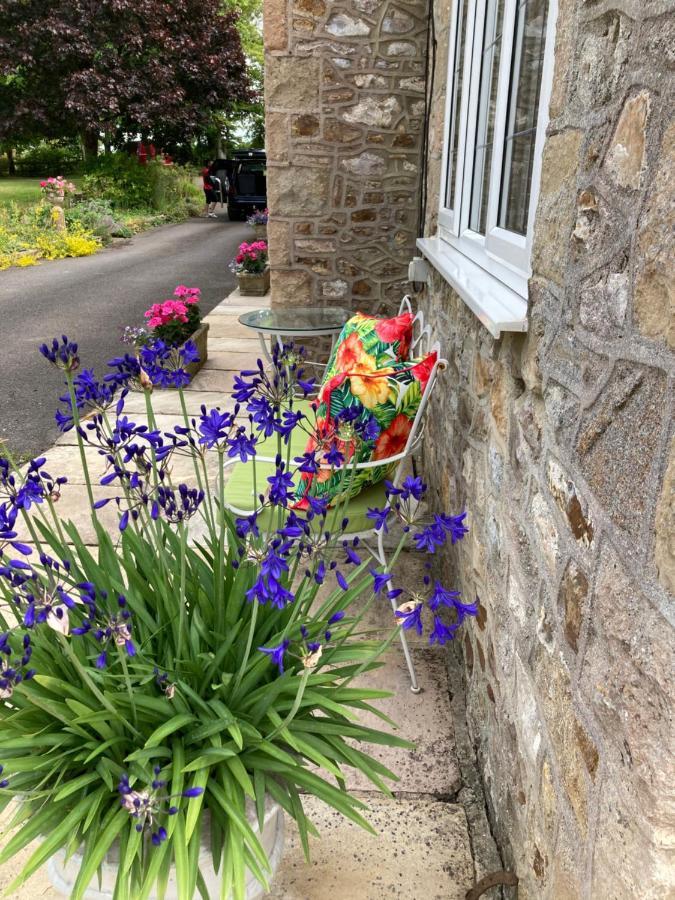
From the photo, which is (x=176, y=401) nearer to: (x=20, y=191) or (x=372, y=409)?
(x=372, y=409)

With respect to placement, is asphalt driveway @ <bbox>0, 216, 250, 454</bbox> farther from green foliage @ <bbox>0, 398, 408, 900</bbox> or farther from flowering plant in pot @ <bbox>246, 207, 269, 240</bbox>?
green foliage @ <bbox>0, 398, 408, 900</bbox>

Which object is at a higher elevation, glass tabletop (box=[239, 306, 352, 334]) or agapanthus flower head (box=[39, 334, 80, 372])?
agapanthus flower head (box=[39, 334, 80, 372])

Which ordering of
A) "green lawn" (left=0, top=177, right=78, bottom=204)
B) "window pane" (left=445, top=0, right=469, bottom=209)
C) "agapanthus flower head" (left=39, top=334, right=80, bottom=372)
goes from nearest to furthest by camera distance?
"agapanthus flower head" (left=39, top=334, right=80, bottom=372), "window pane" (left=445, top=0, right=469, bottom=209), "green lawn" (left=0, top=177, right=78, bottom=204)

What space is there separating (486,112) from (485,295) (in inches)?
48.9

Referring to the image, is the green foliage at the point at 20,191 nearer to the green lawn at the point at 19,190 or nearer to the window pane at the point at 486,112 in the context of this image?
the green lawn at the point at 19,190

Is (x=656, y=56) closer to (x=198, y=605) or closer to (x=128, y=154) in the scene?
(x=198, y=605)

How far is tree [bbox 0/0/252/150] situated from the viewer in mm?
16344

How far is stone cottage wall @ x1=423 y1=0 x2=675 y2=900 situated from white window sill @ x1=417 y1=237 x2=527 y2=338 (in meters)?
0.07

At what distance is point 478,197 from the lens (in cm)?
276

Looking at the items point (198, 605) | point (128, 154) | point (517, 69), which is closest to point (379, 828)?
point (198, 605)

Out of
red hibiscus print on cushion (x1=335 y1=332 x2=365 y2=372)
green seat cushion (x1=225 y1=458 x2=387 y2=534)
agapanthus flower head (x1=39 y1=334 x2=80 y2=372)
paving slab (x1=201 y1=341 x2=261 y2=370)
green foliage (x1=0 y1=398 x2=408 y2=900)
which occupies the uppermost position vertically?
agapanthus flower head (x1=39 y1=334 x2=80 y2=372)

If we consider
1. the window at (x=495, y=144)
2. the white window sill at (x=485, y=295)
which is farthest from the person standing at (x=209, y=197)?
the white window sill at (x=485, y=295)

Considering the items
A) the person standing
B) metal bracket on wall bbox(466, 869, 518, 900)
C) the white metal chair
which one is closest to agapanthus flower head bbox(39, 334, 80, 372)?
the white metal chair

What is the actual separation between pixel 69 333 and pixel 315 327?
3.60 m
